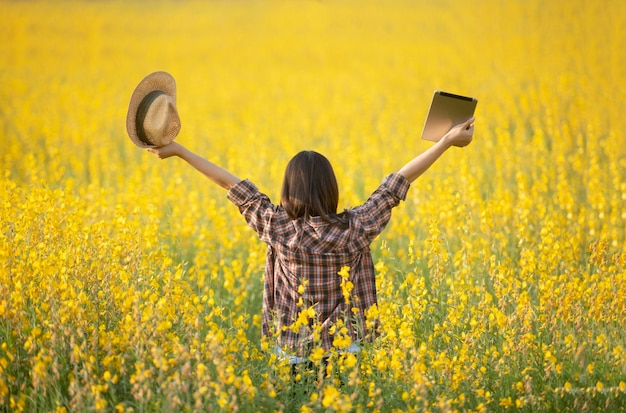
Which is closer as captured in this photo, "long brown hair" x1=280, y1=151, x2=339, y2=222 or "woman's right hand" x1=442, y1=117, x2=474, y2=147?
"long brown hair" x1=280, y1=151, x2=339, y2=222

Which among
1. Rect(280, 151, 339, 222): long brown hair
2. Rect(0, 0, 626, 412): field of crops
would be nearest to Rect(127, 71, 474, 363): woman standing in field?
Rect(280, 151, 339, 222): long brown hair

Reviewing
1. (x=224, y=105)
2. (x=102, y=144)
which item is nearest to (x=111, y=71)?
Result: (x=224, y=105)

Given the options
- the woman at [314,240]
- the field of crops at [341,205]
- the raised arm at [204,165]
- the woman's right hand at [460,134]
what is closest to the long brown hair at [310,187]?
the woman at [314,240]

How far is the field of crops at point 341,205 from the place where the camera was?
302 cm

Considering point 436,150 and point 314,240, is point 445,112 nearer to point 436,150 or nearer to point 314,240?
point 436,150

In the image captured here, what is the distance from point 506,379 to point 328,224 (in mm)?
1006

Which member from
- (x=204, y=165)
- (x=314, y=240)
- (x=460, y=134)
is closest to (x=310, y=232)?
(x=314, y=240)

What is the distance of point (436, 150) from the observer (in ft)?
11.1

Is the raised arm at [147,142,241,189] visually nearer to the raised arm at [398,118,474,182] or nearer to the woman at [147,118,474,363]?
the woman at [147,118,474,363]

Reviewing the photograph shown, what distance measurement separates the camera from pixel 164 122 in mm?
3301

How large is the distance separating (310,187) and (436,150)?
624mm

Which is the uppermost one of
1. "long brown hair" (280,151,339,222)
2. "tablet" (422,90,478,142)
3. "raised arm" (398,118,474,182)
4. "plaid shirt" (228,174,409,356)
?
"tablet" (422,90,478,142)

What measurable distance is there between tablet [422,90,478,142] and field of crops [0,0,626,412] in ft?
1.69

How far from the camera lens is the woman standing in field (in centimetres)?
317
